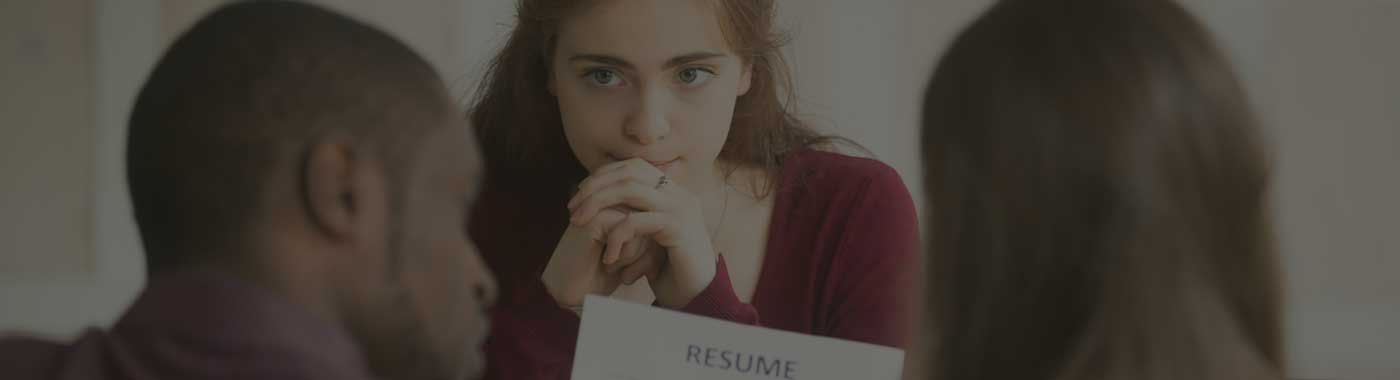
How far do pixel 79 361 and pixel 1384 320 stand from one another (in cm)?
256

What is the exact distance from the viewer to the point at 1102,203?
30.6 inches

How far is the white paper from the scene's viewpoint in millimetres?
1192

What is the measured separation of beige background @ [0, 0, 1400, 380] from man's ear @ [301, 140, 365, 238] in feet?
6.05

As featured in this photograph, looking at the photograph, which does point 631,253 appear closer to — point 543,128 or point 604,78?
point 604,78

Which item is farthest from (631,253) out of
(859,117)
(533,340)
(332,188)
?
(859,117)

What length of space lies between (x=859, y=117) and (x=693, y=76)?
1396mm

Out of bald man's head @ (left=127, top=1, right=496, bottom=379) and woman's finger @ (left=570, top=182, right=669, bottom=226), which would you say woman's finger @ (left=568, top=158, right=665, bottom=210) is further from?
bald man's head @ (left=127, top=1, right=496, bottom=379)

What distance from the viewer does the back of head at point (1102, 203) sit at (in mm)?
773

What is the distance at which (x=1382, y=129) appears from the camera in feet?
8.73

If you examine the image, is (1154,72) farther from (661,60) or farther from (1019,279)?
(661,60)

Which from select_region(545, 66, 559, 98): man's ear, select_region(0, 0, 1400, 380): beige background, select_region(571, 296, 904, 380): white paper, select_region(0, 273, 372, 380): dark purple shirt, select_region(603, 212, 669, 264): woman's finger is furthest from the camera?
select_region(0, 0, 1400, 380): beige background

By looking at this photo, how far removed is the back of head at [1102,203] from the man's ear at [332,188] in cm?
36

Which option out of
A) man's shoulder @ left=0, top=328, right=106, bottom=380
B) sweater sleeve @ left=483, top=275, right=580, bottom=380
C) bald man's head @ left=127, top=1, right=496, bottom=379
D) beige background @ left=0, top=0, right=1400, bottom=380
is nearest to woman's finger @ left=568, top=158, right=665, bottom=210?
sweater sleeve @ left=483, top=275, right=580, bottom=380

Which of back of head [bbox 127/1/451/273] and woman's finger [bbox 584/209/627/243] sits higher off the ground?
back of head [bbox 127/1/451/273]
